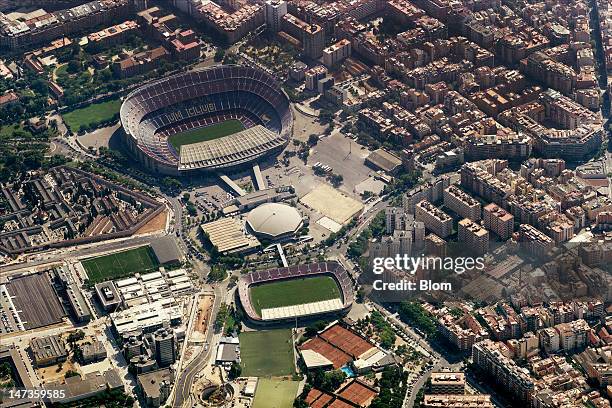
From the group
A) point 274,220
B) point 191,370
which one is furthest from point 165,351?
point 274,220

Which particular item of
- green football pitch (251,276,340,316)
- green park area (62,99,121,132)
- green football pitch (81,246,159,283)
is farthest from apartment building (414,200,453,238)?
green park area (62,99,121,132)

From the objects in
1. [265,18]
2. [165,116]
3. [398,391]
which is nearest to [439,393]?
[398,391]

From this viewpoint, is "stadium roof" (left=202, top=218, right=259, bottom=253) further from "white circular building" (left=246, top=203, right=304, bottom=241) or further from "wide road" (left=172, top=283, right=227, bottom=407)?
"wide road" (left=172, top=283, right=227, bottom=407)

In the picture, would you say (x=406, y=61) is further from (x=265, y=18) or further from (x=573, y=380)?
(x=573, y=380)

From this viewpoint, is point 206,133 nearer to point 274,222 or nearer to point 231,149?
point 231,149

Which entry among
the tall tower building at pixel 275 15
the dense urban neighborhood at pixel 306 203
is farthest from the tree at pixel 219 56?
the tall tower building at pixel 275 15
